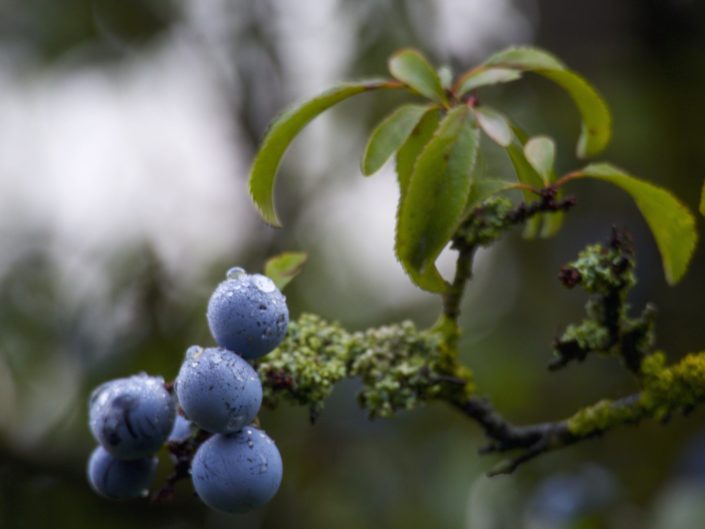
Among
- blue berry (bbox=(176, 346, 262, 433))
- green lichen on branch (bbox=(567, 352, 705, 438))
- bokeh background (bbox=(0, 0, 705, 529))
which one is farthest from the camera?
bokeh background (bbox=(0, 0, 705, 529))

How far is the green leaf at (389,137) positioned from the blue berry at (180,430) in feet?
0.92

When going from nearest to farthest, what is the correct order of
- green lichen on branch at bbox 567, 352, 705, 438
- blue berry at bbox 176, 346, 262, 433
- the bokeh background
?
blue berry at bbox 176, 346, 262, 433 → green lichen on branch at bbox 567, 352, 705, 438 → the bokeh background

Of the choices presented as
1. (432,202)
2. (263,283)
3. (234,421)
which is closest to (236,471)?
(234,421)

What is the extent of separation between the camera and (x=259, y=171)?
84 cm

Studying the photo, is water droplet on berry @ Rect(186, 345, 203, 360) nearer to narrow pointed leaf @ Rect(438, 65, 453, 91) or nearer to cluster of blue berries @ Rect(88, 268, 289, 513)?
cluster of blue berries @ Rect(88, 268, 289, 513)

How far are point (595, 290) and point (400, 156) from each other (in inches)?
8.5

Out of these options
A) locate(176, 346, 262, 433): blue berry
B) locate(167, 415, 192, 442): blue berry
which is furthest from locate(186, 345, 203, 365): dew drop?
locate(167, 415, 192, 442): blue berry

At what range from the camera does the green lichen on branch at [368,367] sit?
81 cm

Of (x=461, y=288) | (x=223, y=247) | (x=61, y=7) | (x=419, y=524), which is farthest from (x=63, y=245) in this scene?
(x=461, y=288)

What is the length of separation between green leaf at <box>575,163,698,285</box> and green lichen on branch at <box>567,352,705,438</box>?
3.0 inches

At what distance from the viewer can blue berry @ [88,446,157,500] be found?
2.81 feet

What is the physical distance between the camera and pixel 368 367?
0.86 meters

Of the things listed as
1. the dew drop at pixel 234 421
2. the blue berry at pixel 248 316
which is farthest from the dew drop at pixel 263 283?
the dew drop at pixel 234 421

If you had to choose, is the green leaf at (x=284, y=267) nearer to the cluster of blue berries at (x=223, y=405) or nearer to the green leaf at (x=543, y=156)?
the cluster of blue berries at (x=223, y=405)
